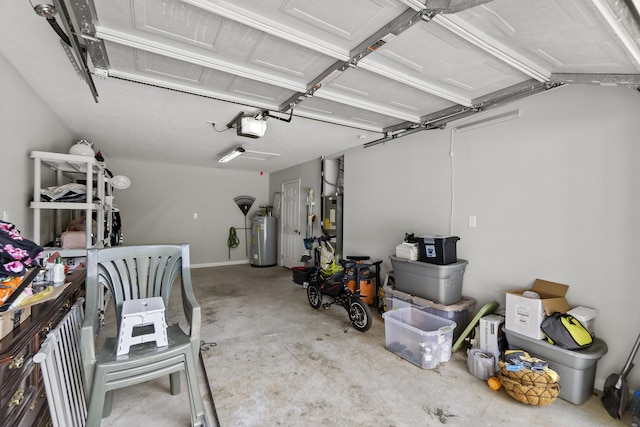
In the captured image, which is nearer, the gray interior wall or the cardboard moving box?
the gray interior wall

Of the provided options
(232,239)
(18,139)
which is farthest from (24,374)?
(232,239)

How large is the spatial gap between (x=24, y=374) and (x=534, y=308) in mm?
3105

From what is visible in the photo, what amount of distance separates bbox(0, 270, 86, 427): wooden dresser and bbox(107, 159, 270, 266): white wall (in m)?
5.34

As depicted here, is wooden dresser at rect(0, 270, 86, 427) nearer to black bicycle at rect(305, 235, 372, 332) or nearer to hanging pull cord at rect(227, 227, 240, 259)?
black bicycle at rect(305, 235, 372, 332)

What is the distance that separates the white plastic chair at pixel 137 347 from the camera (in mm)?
1557

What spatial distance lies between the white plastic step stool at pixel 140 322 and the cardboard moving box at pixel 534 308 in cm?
263

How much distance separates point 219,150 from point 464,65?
404 centimetres

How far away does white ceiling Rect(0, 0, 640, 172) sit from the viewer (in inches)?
59.1

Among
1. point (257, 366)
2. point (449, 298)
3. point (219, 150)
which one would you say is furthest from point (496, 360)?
point (219, 150)

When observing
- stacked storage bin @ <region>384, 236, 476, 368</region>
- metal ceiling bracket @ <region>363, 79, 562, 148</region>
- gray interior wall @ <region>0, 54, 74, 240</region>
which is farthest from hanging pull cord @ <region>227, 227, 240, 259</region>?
stacked storage bin @ <region>384, 236, 476, 368</region>

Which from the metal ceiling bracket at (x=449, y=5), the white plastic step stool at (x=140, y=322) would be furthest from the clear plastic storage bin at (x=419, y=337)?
the metal ceiling bracket at (x=449, y=5)

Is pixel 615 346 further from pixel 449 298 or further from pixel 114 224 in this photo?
pixel 114 224

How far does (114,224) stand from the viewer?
4578 millimetres

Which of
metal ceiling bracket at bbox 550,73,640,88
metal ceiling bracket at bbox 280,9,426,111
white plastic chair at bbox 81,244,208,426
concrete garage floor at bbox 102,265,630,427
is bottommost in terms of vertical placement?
concrete garage floor at bbox 102,265,630,427
